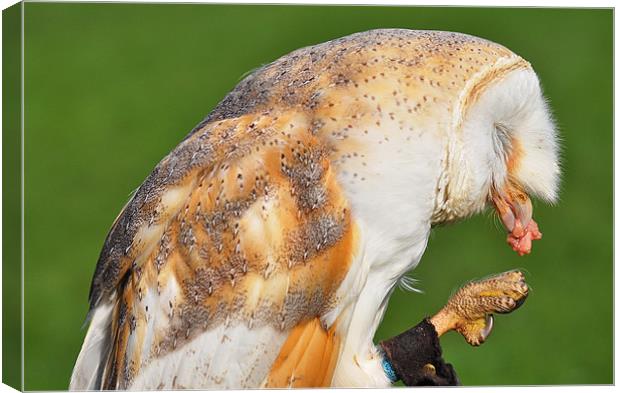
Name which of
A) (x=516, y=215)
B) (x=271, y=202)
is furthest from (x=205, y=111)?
(x=271, y=202)

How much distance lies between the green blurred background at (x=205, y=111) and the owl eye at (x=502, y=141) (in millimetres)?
205

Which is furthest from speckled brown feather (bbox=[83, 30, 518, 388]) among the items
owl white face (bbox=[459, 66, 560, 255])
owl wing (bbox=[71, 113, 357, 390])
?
owl white face (bbox=[459, 66, 560, 255])

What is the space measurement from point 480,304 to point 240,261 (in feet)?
2.36

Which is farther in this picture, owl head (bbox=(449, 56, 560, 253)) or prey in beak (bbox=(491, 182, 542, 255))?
prey in beak (bbox=(491, 182, 542, 255))

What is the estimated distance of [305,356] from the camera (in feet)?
10.9

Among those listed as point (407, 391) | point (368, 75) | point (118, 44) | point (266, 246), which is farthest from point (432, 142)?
point (118, 44)

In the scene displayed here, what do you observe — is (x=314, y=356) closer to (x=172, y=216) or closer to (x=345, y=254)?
(x=345, y=254)

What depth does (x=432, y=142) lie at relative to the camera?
3297mm

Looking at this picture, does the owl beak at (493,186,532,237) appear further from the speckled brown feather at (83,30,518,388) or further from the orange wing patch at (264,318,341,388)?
the orange wing patch at (264,318,341,388)

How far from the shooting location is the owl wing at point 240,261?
10.6ft

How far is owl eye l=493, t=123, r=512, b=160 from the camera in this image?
3518 millimetres

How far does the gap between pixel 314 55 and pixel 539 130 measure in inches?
25.0

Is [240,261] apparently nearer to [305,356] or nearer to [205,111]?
[305,356]

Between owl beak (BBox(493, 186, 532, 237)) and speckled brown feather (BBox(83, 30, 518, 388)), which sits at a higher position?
speckled brown feather (BBox(83, 30, 518, 388))
